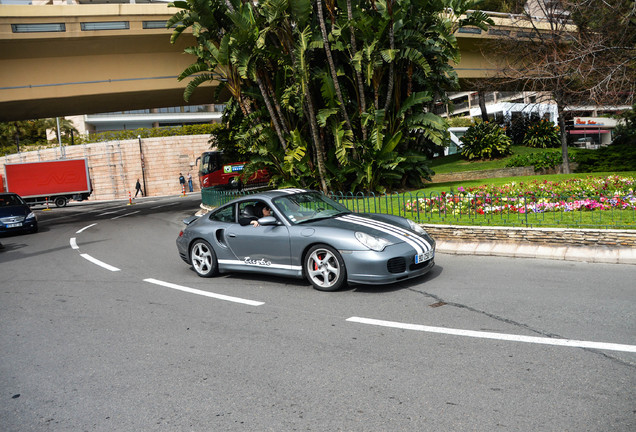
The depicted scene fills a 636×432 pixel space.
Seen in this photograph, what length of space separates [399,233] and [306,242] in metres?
1.34

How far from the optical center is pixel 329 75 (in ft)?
57.3

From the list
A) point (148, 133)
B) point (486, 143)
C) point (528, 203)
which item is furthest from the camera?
Result: point (148, 133)

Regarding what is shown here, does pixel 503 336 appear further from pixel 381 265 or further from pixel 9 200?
pixel 9 200

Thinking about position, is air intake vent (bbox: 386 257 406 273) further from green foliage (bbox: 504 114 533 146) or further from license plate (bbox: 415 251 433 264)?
green foliage (bbox: 504 114 533 146)

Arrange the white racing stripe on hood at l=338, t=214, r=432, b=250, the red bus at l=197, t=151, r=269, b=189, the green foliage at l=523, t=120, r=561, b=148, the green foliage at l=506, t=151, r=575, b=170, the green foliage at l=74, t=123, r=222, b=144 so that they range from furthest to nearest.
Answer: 1. the green foliage at l=74, t=123, r=222, b=144
2. the red bus at l=197, t=151, r=269, b=189
3. the green foliage at l=523, t=120, r=561, b=148
4. the green foliage at l=506, t=151, r=575, b=170
5. the white racing stripe on hood at l=338, t=214, r=432, b=250

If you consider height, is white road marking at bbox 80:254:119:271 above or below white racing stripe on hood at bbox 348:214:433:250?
→ below

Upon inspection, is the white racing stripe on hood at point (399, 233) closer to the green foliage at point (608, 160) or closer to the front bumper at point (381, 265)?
the front bumper at point (381, 265)

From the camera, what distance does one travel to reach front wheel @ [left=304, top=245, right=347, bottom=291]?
744cm

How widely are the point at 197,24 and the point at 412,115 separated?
7766mm

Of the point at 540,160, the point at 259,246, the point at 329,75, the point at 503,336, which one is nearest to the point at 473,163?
the point at 540,160

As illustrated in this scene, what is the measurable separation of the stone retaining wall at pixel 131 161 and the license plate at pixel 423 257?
4471 cm

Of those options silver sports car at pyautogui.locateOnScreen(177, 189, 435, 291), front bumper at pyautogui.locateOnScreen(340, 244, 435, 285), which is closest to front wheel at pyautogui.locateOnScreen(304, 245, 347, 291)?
silver sports car at pyautogui.locateOnScreen(177, 189, 435, 291)

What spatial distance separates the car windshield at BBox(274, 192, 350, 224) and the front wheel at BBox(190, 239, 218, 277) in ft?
4.97

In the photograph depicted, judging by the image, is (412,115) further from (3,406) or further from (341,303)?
(3,406)
